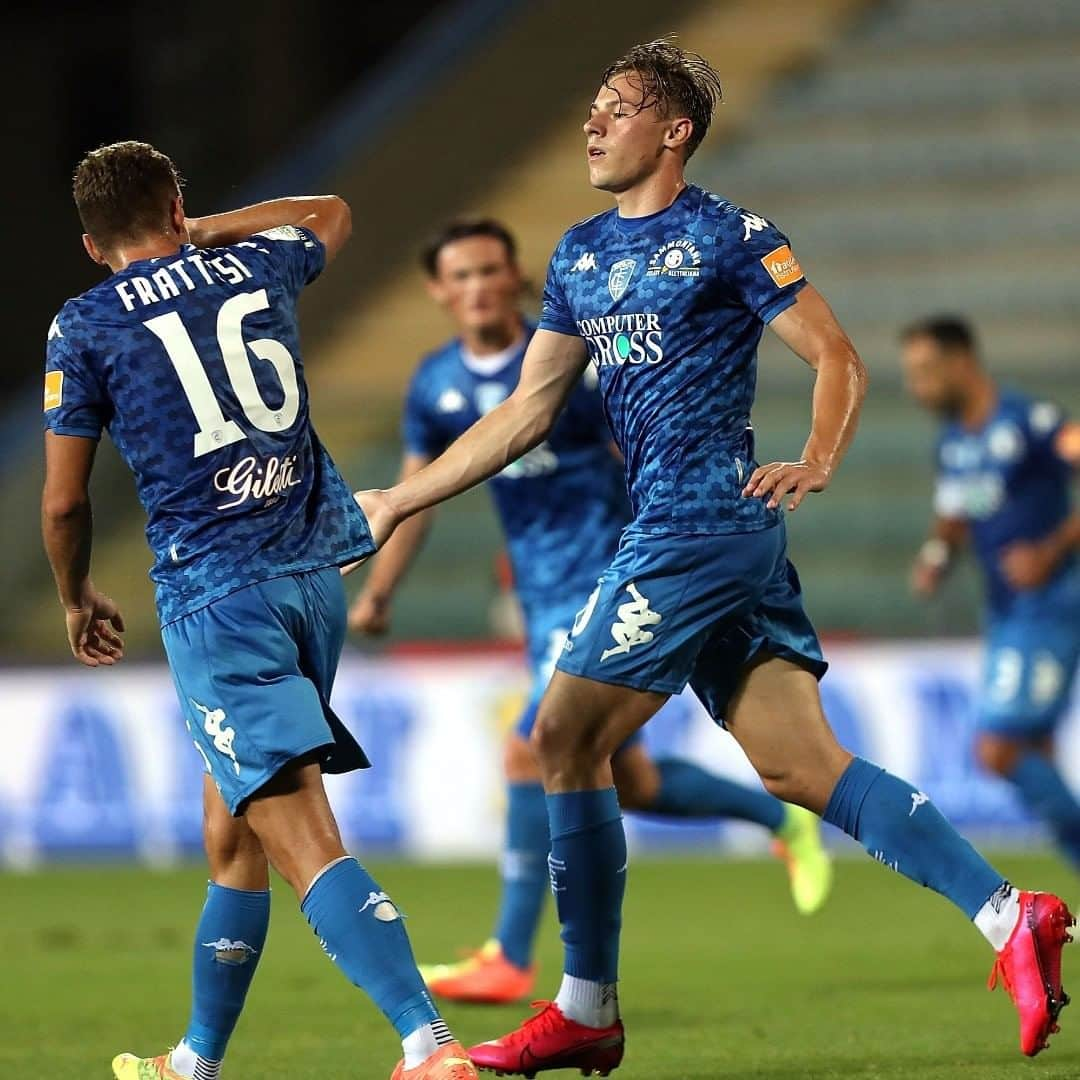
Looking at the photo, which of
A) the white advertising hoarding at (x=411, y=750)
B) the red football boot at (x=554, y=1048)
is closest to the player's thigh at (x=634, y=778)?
the red football boot at (x=554, y=1048)

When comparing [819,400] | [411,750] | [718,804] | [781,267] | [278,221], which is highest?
[278,221]

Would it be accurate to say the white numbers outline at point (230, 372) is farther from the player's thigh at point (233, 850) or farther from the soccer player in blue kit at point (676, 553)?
the player's thigh at point (233, 850)

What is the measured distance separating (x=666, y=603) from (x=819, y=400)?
559mm

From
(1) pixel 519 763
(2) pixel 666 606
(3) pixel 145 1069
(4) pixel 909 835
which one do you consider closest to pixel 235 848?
(3) pixel 145 1069

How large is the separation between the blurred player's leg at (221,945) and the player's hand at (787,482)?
4.34 feet

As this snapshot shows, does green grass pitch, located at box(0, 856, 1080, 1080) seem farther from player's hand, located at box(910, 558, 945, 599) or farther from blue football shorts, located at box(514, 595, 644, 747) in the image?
player's hand, located at box(910, 558, 945, 599)

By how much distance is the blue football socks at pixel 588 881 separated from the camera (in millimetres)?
5055

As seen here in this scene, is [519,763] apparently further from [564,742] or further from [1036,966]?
[1036,966]

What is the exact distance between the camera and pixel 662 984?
706 centimetres

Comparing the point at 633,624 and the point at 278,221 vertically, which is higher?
the point at 278,221

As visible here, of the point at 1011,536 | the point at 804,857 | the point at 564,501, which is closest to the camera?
the point at 564,501

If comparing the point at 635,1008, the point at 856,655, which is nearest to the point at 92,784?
the point at 856,655

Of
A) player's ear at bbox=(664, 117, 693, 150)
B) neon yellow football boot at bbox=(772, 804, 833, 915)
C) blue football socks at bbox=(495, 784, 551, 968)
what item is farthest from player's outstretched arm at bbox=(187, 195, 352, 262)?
neon yellow football boot at bbox=(772, 804, 833, 915)

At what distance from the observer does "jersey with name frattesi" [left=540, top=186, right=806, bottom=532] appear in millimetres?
4859
